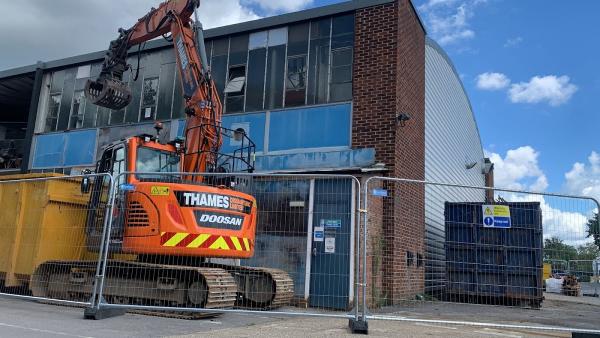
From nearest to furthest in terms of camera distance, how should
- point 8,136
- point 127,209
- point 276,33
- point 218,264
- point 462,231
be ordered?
point 462,231
point 127,209
point 218,264
point 276,33
point 8,136

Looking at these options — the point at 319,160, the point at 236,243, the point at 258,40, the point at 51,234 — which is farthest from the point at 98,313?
the point at 258,40

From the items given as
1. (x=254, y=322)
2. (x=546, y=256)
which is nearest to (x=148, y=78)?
(x=254, y=322)

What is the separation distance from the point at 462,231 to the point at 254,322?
3.52 m

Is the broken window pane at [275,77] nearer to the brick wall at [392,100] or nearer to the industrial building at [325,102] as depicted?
the industrial building at [325,102]

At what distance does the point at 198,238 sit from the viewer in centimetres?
823

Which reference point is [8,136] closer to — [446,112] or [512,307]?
[446,112]

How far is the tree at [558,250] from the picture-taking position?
7.27 m

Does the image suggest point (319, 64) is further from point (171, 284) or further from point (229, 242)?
point (171, 284)

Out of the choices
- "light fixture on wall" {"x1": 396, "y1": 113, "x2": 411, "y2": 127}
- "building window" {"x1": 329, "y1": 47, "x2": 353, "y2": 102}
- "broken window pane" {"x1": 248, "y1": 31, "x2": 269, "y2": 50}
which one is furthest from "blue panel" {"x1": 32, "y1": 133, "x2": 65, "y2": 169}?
"light fixture on wall" {"x1": 396, "y1": 113, "x2": 411, "y2": 127}

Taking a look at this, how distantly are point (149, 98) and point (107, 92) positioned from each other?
542 centimetres

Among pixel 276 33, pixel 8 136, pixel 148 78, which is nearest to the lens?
pixel 276 33

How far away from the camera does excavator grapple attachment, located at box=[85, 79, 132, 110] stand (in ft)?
40.3

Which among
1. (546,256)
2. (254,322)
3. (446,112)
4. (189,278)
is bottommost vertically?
(254,322)

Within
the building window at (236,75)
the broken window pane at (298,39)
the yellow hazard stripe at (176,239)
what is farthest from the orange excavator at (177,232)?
the building window at (236,75)
